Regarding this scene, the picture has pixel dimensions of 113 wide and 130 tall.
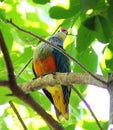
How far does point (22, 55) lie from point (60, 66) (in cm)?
97

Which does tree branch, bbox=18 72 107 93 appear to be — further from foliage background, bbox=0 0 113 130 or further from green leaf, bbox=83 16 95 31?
green leaf, bbox=83 16 95 31

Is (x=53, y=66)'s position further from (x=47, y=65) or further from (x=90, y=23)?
(x=90, y=23)

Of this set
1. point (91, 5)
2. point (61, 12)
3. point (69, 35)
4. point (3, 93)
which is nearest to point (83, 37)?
point (61, 12)

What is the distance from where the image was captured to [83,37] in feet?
3.65

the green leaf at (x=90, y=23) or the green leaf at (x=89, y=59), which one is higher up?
the green leaf at (x=89, y=59)

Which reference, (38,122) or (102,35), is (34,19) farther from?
(102,35)

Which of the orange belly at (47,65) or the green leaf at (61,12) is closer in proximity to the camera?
the green leaf at (61,12)

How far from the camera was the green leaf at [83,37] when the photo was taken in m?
1.10

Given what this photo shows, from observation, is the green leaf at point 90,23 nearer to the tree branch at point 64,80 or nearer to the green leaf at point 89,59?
the tree branch at point 64,80

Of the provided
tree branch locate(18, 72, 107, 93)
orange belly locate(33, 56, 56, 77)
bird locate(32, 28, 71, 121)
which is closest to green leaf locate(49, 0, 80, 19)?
tree branch locate(18, 72, 107, 93)

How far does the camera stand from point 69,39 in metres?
1.88

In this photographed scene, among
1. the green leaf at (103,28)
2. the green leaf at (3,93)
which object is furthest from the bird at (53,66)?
the green leaf at (103,28)

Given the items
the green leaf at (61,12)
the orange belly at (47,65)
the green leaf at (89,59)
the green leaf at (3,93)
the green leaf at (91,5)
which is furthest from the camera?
the orange belly at (47,65)

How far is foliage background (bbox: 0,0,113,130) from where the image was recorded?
98 cm
